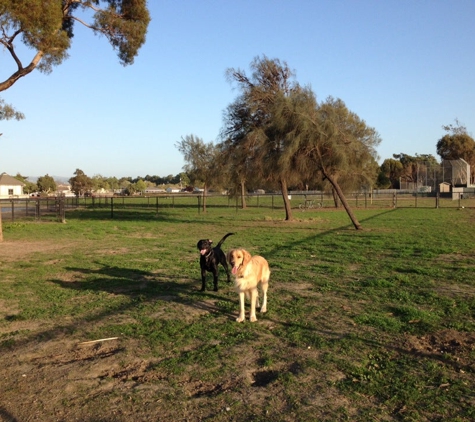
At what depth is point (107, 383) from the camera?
425cm

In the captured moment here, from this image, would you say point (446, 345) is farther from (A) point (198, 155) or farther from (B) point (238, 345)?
(A) point (198, 155)

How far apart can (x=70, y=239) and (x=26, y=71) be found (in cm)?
639

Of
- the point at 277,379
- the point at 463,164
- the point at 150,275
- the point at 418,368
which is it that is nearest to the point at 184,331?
the point at 277,379

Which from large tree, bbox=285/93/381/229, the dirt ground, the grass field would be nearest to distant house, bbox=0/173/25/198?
large tree, bbox=285/93/381/229

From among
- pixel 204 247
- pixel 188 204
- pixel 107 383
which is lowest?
pixel 107 383

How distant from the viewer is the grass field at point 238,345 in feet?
12.3

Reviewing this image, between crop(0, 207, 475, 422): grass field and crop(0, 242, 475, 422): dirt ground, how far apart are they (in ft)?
0.06

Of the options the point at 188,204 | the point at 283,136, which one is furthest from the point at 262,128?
the point at 188,204

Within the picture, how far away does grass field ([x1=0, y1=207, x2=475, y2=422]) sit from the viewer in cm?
374

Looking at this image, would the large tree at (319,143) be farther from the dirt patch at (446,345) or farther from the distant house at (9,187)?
the distant house at (9,187)

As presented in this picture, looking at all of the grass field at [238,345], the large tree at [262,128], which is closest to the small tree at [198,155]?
the large tree at [262,128]

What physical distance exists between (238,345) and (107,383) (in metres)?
1.55

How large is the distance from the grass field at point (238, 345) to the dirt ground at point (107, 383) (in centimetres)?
2

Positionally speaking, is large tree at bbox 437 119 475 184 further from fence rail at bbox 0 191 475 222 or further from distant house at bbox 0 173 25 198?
distant house at bbox 0 173 25 198
